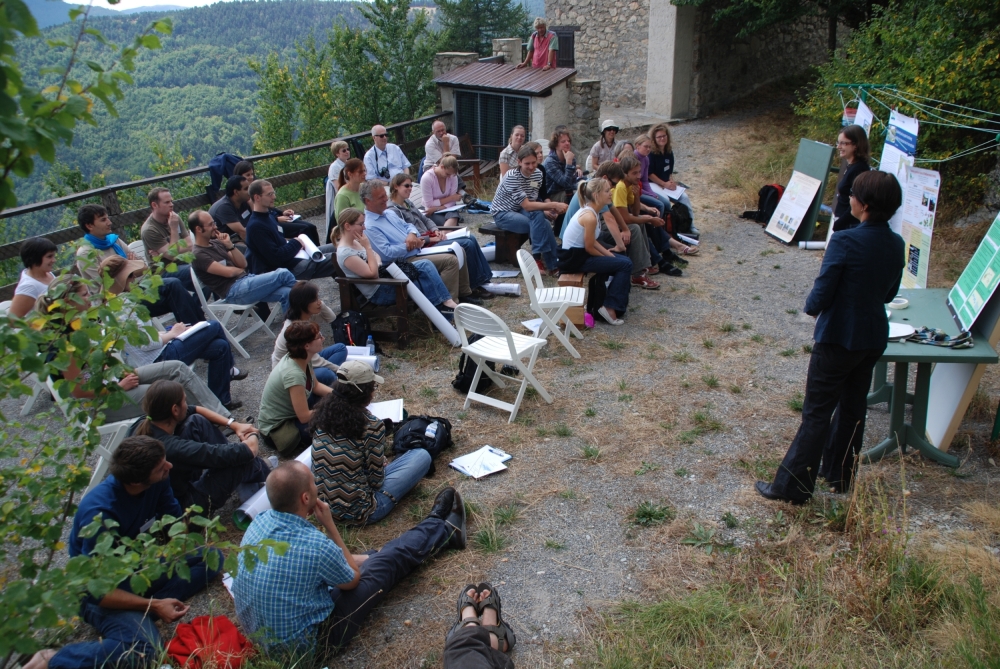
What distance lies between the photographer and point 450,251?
6.84 m

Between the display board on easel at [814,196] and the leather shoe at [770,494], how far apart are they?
5.44 m

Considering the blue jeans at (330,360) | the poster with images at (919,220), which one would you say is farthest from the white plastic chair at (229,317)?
the poster with images at (919,220)

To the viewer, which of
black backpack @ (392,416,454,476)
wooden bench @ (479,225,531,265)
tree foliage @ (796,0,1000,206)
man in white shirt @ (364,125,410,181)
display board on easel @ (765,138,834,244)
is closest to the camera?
black backpack @ (392,416,454,476)

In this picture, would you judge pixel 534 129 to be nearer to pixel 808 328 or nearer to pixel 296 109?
pixel 808 328

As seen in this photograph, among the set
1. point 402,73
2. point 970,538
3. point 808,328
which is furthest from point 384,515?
point 402,73

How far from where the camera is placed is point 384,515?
13.5 ft

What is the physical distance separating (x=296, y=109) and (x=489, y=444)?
2359 cm

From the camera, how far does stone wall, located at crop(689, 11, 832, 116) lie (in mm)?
15078

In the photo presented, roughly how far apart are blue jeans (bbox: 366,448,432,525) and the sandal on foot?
973 mm

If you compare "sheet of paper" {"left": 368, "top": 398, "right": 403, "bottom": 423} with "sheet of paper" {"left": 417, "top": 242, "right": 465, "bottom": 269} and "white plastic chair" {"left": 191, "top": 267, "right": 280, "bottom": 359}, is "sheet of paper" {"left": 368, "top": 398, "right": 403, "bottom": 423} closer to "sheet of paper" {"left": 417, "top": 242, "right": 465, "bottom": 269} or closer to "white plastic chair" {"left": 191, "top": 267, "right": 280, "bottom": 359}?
"white plastic chair" {"left": 191, "top": 267, "right": 280, "bottom": 359}

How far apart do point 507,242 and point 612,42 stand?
31.8 ft

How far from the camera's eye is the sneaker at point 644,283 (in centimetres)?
746

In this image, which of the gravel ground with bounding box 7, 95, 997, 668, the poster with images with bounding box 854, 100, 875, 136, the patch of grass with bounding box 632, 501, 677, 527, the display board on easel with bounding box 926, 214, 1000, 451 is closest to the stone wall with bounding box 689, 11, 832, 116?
the poster with images with bounding box 854, 100, 875, 136

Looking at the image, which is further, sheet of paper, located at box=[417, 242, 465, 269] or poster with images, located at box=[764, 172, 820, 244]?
poster with images, located at box=[764, 172, 820, 244]
